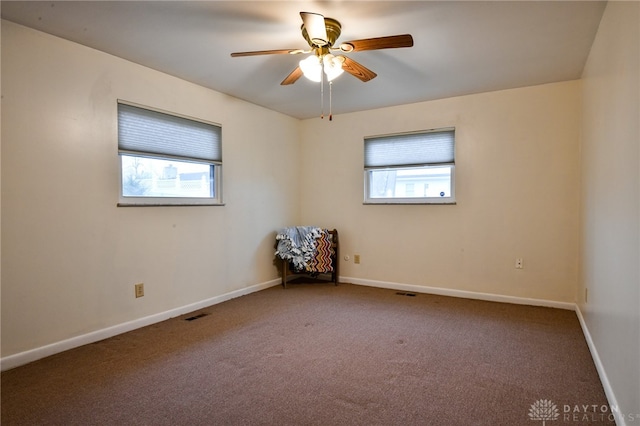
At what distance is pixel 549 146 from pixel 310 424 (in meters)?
3.40

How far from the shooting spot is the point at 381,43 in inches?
83.3

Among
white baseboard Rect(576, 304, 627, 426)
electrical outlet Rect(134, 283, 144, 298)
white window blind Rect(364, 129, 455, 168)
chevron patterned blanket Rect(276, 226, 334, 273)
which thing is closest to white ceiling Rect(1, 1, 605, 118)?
white window blind Rect(364, 129, 455, 168)

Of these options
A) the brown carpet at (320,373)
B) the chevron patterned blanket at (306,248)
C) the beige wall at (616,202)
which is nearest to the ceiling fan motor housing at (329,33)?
the beige wall at (616,202)

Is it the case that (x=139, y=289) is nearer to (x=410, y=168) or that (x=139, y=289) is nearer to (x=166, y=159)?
(x=166, y=159)

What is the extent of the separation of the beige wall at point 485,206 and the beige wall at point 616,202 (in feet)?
2.49

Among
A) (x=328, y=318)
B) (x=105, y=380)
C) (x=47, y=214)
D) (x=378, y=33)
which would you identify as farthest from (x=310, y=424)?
(x=378, y=33)

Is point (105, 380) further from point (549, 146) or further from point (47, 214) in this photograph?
point (549, 146)

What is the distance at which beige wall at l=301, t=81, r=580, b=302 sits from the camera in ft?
11.4

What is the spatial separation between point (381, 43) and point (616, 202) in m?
1.56

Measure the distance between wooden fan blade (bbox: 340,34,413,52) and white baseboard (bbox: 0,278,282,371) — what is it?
2.74m

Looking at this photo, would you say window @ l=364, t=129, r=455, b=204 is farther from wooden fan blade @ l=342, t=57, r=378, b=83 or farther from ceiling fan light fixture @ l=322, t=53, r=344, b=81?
ceiling fan light fixture @ l=322, t=53, r=344, b=81

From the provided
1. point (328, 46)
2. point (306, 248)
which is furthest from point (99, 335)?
A: point (328, 46)

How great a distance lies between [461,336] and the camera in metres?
2.81

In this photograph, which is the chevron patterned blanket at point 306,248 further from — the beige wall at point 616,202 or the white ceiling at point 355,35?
the beige wall at point 616,202
